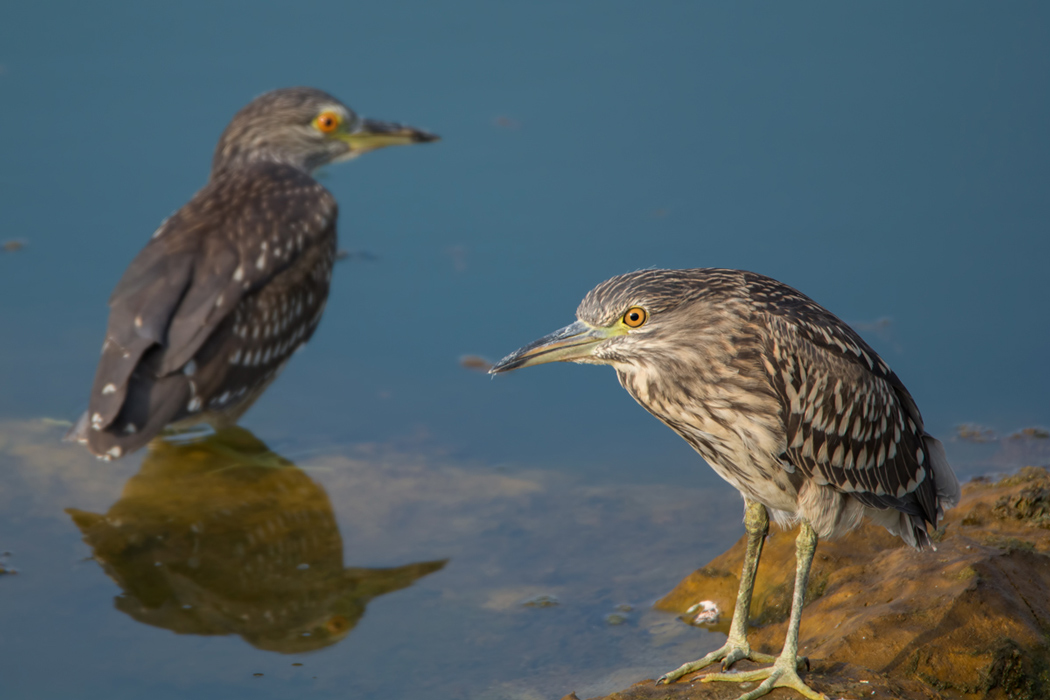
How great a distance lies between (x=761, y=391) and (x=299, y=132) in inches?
210

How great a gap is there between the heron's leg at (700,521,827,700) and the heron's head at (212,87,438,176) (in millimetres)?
5260

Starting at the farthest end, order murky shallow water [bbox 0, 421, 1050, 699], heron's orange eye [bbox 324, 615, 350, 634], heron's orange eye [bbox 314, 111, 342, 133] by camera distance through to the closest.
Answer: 1. heron's orange eye [bbox 314, 111, 342, 133]
2. heron's orange eye [bbox 324, 615, 350, 634]
3. murky shallow water [bbox 0, 421, 1050, 699]

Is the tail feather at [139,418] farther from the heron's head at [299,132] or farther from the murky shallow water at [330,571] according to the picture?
the heron's head at [299,132]

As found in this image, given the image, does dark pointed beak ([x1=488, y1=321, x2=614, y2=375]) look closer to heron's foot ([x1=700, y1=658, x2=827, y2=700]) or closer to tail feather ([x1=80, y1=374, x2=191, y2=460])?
heron's foot ([x1=700, y1=658, x2=827, y2=700])

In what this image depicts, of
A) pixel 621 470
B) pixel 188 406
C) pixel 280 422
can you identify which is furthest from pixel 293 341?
pixel 621 470

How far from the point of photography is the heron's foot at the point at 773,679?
11.6 feet

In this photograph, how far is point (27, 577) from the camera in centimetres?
525

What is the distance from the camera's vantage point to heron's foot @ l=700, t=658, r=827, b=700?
3.54 m

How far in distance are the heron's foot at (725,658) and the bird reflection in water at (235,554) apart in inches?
71.3

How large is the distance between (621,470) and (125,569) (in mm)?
2829

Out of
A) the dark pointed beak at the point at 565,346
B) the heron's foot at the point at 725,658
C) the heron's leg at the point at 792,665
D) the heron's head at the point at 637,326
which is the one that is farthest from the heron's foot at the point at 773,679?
the dark pointed beak at the point at 565,346

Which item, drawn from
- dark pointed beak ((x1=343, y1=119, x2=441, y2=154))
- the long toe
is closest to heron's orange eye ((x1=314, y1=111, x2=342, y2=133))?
dark pointed beak ((x1=343, y1=119, x2=441, y2=154))

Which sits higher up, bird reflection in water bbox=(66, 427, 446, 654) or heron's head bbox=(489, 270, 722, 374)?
heron's head bbox=(489, 270, 722, 374)

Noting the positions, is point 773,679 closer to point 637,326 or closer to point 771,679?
point 771,679
